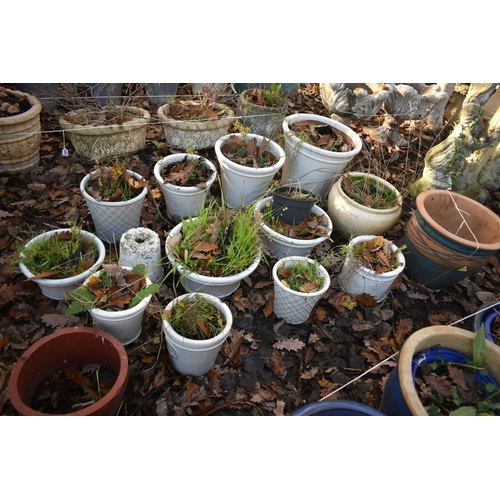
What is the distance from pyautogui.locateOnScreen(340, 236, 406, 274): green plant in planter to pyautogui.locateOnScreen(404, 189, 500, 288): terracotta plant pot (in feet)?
0.88

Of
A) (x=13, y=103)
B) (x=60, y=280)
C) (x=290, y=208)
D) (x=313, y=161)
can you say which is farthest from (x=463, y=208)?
(x=13, y=103)

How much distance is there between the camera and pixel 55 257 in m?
2.50

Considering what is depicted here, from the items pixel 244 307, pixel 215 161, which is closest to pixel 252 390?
pixel 244 307

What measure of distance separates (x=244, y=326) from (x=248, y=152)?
1.58m

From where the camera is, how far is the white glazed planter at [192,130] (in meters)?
3.80

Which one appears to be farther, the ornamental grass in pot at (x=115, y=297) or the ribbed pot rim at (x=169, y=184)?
the ribbed pot rim at (x=169, y=184)

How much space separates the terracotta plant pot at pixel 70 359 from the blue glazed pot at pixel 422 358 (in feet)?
4.76

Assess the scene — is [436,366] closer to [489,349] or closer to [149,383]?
[489,349]

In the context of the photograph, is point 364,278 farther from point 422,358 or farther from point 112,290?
point 112,290

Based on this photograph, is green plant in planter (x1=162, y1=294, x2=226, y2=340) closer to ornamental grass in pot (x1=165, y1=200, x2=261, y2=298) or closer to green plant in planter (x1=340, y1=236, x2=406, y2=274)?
ornamental grass in pot (x1=165, y1=200, x2=261, y2=298)

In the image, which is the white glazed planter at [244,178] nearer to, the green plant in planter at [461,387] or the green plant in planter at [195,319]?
the green plant in planter at [195,319]

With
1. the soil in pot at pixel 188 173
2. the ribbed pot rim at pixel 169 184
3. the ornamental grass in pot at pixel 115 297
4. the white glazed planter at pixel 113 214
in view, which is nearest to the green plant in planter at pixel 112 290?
the ornamental grass in pot at pixel 115 297

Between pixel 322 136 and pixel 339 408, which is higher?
pixel 322 136

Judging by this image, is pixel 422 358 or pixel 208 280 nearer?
pixel 422 358
